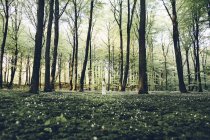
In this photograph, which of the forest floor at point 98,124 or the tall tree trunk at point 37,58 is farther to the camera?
the tall tree trunk at point 37,58

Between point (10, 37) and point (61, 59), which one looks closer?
point (10, 37)

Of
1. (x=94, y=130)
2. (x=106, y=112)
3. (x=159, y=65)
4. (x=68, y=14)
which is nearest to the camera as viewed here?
(x=94, y=130)

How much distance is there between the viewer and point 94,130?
8859 millimetres

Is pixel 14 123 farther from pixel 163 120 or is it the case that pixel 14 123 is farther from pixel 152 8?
pixel 152 8

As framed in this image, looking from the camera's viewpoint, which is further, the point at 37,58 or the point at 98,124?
the point at 37,58

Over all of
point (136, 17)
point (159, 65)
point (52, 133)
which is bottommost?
point (52, 133)

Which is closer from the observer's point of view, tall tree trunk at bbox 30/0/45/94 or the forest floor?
the forest floor

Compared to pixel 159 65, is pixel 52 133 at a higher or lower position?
lower

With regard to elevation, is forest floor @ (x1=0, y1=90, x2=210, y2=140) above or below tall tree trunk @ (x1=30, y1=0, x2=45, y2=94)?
below

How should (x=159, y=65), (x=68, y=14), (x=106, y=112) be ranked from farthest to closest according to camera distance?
(x=159, y=65), (x=68, y=14), (x=106, y=112)

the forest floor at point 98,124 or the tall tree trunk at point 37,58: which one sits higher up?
the tall tree trunk at point 37,58

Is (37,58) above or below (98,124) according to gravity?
above

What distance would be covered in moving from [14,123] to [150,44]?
57.3 metres

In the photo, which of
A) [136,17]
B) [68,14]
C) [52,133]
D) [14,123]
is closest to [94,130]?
[52,133]
